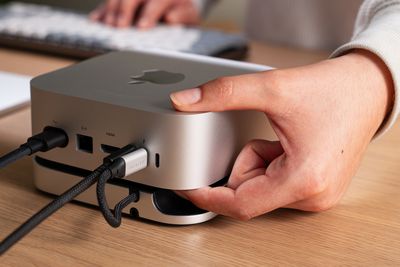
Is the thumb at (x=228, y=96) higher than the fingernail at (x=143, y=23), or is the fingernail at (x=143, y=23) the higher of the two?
the thumb at (x=228, y=96)

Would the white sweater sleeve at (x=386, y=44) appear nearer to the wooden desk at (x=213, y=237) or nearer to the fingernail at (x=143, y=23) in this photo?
the wooden desk at (x=213, y=237)

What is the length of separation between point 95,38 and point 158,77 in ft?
1.63

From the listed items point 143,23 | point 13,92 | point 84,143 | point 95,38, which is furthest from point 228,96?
point 143,23

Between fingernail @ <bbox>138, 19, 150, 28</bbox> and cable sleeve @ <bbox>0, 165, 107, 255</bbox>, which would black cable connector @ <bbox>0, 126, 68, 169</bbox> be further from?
fingernail @ <bbox>138, 19, 150, 28</bbox>

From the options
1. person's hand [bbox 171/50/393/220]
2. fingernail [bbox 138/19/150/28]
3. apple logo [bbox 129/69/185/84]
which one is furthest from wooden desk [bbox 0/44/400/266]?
fingernail [bbox 138/19/150/28]

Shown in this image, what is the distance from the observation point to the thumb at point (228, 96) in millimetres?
541

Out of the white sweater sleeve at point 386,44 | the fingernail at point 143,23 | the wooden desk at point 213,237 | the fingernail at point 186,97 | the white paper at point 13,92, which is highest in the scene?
the white sweater sleeve at point 386,44

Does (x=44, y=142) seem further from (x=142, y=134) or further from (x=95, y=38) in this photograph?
(x=95, y=38)

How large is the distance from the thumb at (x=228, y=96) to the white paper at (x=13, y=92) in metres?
0.38

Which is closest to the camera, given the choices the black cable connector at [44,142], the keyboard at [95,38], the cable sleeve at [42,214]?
the cable sleeve at [42,214]

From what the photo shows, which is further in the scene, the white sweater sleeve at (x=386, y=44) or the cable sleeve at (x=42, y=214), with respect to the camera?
the white sweater sleeve at (x=386, y=44)

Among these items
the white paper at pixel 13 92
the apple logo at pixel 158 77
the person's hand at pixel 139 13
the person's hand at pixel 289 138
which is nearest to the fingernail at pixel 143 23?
the person's hand at pixel 139 13

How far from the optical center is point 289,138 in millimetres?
557

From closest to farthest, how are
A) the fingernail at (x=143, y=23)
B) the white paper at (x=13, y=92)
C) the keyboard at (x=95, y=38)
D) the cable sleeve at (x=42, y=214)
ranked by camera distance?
the cable sleeve at (x=42, y=214) < the white paper at (x=13, y=92) < the keyboard at (x=95, y=38) < the fingernail at (x=143, y=23)
